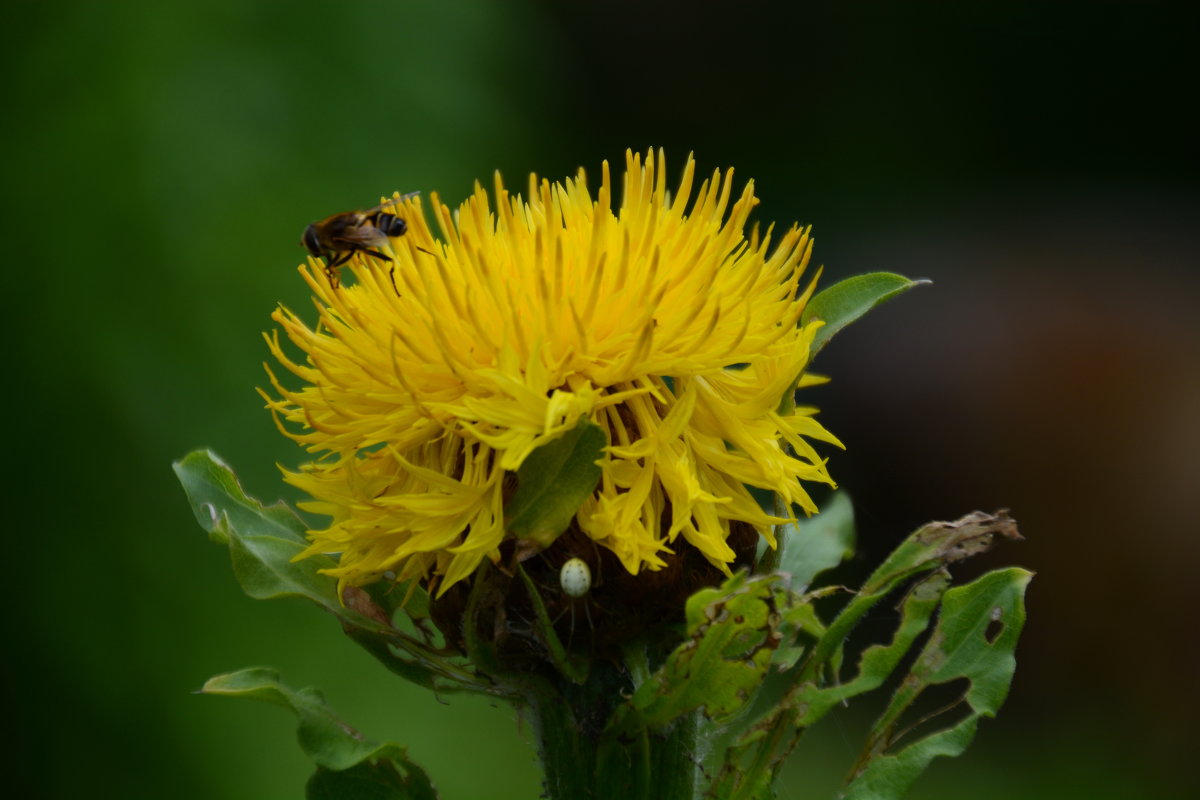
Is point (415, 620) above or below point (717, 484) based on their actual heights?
below

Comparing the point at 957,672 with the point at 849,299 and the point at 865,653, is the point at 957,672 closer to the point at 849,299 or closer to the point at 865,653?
the point at 865,653

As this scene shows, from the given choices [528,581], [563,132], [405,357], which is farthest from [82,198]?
[528,581]

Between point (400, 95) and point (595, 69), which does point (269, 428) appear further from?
point (595, 69)

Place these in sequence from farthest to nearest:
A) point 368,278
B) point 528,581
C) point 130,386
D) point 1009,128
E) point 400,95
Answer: point 1009,128 → point 400,95 → point 130,386 → point 368,278 → point 528,581

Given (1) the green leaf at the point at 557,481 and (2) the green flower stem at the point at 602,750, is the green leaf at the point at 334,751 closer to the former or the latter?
(2) the green flower stem at the point at 602,750

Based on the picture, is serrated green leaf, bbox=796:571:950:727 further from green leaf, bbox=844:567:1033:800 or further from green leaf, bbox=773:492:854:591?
green leaf, bbox=773:492:854:591

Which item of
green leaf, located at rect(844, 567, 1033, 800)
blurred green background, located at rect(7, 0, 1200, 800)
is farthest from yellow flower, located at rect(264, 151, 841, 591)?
blurred green background, located at rect(7, 0, 1200, 800)
